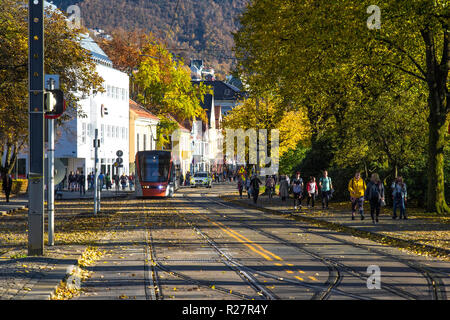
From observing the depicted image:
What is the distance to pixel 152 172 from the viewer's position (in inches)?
2028

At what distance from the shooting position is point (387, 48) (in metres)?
31.1

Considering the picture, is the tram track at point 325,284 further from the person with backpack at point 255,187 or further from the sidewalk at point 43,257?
the person with backpack at point 255,187

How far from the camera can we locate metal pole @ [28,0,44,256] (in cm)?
1543

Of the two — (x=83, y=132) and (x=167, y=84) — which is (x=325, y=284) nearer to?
(x=83, y=132)

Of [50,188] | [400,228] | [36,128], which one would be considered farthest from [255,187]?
[36,128]

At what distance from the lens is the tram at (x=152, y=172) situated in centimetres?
5150

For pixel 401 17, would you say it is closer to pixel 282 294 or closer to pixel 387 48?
pixel 387 48

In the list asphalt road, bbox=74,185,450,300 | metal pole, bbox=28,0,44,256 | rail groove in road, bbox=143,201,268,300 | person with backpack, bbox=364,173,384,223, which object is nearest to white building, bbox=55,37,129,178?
person with backpack, bbox=364,173,384,223

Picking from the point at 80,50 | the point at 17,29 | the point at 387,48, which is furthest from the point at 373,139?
the point at 17,29

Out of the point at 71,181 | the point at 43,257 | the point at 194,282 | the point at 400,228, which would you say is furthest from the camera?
the point at 71,181

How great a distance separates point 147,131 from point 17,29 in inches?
2623

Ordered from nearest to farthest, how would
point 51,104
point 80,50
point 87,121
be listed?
1. point 51,104
2. point 80,50
3. point 87,121

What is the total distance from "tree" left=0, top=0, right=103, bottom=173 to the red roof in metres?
55.1

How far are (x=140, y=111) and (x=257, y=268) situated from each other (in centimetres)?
8170
